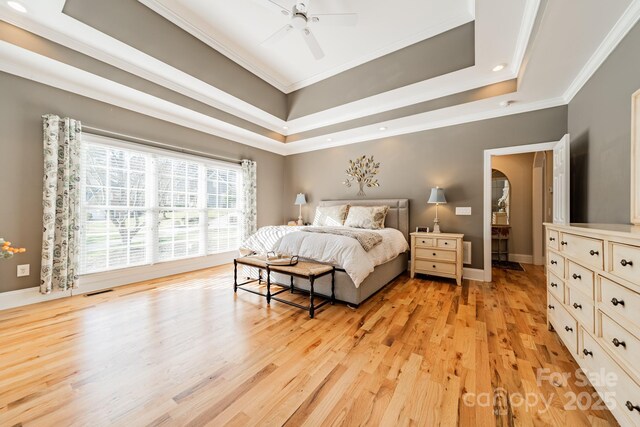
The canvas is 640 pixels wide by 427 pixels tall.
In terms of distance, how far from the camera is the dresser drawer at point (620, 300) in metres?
1.06

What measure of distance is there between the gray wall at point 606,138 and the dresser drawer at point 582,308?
0.93 m

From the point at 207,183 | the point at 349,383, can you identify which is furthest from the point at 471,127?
the point at 207,183

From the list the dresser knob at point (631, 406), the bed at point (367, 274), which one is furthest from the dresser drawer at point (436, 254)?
the dresser knob at point (631, 406)

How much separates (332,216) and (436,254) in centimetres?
183

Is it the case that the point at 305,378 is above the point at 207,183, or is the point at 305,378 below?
below

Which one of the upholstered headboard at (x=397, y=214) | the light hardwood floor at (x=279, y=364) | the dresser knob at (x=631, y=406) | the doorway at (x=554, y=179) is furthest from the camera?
the upholstered headboard at (x=397, y=214)

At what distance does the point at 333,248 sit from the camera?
2.77 m

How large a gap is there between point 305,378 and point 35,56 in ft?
12.8

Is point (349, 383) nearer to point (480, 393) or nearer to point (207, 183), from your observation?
point (480, 393)

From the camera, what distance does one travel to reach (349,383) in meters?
1.51

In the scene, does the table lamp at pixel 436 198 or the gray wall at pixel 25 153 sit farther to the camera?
the table lamp at pixel 436 198

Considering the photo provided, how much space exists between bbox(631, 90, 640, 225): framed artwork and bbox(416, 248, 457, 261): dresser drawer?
1.90 m

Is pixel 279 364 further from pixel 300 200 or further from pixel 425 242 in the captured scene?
pixel 300 200

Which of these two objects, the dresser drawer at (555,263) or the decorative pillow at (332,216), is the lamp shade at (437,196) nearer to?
the decorative pillow at (332,216)
